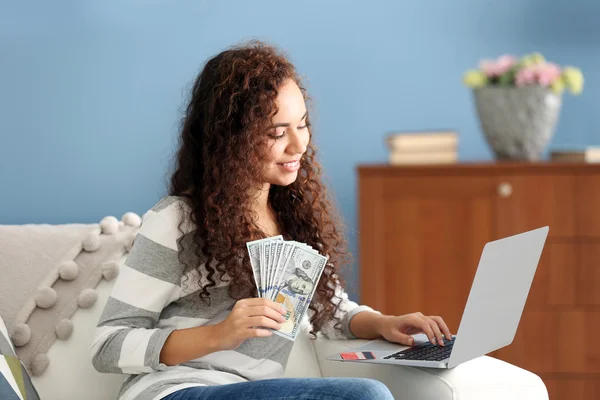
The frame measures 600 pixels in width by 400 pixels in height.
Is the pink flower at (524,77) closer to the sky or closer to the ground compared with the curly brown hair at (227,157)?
closer to the sky

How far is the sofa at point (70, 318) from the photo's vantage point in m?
2.21

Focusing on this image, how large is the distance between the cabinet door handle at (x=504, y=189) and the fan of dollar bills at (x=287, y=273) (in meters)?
1.88

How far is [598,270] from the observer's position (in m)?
3.53

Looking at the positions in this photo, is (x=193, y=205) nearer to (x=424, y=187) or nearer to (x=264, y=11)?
(x=424, y=187)

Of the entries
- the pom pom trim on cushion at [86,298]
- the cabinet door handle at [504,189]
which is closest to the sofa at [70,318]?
the pom pom trim on cushion at [86,298]

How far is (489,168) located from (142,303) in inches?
78.8

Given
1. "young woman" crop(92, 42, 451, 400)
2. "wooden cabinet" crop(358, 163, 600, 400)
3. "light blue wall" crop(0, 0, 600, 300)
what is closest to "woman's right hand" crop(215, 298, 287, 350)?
"young woman" crop(92, 42, 451, 400)

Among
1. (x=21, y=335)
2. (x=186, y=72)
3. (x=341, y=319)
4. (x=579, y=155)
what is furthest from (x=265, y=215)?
(x=186, y=72)

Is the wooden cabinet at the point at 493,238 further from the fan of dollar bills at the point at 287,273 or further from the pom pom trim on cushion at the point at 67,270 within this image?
the fan of dollar bills at the point at 287,273

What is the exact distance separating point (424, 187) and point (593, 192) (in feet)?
2.18

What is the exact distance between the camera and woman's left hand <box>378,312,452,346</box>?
81.5 inches

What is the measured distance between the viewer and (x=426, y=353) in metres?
2.01

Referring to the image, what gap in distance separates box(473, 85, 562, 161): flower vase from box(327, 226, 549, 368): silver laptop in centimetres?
166

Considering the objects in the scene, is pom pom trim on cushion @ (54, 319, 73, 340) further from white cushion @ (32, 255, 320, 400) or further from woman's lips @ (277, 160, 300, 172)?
woman's lips @ (277, 160, 300, 172)
